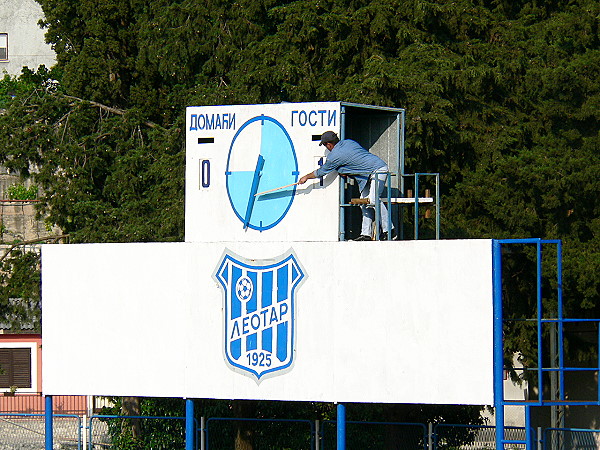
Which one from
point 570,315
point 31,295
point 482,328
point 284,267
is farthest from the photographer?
point 31,295

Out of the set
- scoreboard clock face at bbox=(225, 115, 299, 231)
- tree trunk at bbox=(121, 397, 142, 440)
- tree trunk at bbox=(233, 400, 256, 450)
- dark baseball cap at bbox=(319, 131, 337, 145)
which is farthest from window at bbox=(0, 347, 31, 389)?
dark baseball cap at bbox=(319, 131, 337, 145)

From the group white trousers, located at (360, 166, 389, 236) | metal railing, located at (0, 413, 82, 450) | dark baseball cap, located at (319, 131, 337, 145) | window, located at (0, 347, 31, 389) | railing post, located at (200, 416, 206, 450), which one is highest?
dark baseball cap, located at (319, 131, 337, 145)

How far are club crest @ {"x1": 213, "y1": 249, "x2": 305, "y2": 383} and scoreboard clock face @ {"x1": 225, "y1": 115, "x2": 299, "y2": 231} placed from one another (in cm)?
73

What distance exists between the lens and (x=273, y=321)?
630 inches

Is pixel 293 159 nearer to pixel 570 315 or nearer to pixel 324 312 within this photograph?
pixel 324 312

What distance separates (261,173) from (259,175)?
0.14 feet

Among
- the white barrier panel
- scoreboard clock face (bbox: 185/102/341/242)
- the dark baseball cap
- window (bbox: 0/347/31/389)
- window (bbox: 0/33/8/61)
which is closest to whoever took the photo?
the white barrier panel

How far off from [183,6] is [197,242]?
1245 centimetres

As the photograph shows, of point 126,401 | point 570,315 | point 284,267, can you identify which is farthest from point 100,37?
point 284,267

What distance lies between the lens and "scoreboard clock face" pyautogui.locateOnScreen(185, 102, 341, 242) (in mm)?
16375

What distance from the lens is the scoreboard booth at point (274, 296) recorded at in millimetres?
15109

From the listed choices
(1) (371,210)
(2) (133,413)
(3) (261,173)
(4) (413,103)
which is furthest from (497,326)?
(2) (133,413)

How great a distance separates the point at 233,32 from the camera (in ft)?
89.9

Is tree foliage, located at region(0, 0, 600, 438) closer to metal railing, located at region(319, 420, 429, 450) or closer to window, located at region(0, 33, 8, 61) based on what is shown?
metal railing, located at region(319, 420, 429, 450)
